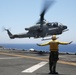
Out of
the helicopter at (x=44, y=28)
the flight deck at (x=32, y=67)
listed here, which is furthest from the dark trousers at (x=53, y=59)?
the helicopter at (x=44, y=28)

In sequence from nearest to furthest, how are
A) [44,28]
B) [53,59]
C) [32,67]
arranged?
[53,59] < [32,67] < [44,28]

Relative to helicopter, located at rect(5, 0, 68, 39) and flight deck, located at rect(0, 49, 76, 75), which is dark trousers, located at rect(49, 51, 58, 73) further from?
helicopter, located at rect(5, 0, 68, 39)

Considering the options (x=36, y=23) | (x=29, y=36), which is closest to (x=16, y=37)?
(x=29, y=36)

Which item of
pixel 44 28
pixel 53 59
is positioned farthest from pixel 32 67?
pixel 44 28

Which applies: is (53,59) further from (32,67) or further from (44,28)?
(44,28)

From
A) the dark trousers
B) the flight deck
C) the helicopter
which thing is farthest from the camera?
the helicopter

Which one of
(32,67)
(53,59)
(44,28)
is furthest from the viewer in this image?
(44,28)

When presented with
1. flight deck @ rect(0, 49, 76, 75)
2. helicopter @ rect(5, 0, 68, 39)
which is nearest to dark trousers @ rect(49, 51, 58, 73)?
flight deck @ rect(0, 49, 76, 75)

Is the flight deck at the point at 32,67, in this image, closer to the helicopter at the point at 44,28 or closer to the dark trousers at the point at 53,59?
the dark trousers at the point at 53,59

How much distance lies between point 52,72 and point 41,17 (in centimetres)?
2644

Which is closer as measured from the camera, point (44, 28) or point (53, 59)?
point (53, 59)

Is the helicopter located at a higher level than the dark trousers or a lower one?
higher

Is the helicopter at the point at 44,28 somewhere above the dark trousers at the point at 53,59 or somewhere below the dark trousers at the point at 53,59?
above

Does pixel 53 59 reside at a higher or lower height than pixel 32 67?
higher
